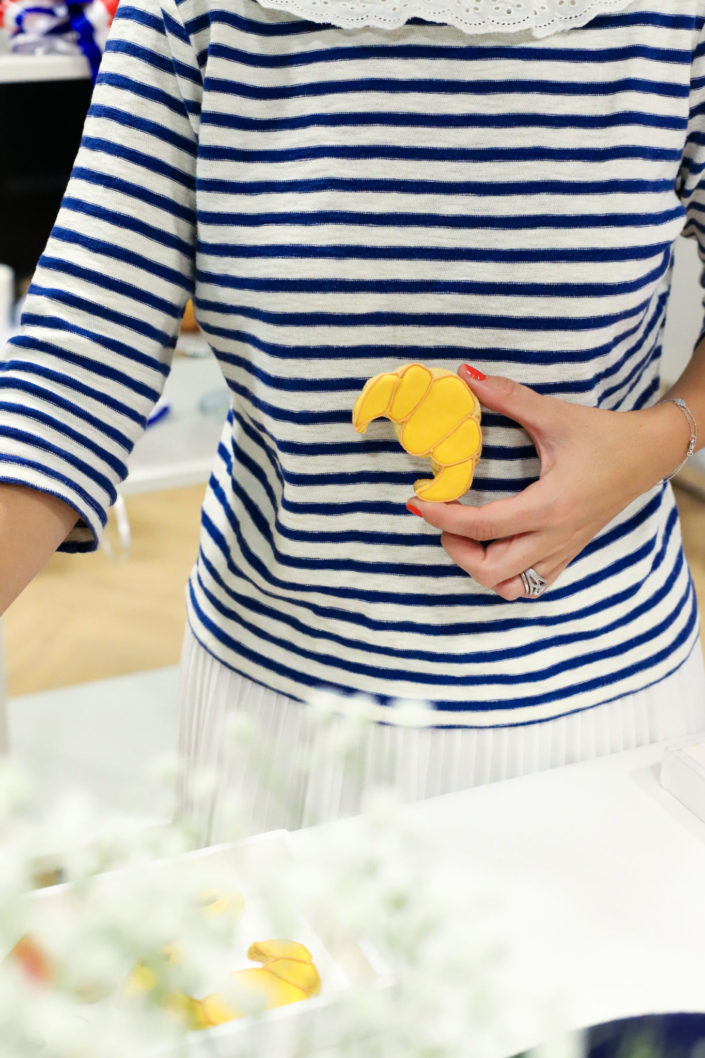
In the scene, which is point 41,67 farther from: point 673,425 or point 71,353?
point 673,425

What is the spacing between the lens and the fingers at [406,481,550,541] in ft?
2.25

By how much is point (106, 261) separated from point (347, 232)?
152mm

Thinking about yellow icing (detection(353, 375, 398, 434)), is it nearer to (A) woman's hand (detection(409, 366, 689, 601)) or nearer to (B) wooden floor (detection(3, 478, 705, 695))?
(A) woman's hand (detection(409, 366, 689, 601))

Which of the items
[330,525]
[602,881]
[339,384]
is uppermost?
[339,384]

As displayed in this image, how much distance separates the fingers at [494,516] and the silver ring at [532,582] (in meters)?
0.04

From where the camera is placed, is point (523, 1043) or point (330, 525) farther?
point (330, 525)

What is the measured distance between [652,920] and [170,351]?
1.55ft

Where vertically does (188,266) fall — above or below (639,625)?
above

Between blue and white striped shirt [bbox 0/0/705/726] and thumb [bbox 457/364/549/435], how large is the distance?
0.11 ft

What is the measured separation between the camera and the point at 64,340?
26.3 inches

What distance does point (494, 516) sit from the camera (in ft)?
2.25

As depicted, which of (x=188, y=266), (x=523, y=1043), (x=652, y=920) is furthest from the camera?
(x=188, y=266)

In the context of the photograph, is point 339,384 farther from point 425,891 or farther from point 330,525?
point 425,891

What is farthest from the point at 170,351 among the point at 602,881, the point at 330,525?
the point at 602,881
